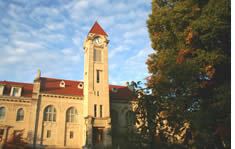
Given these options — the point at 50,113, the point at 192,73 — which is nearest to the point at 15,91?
the point at 50,113

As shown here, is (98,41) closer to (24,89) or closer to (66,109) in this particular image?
(66,109)

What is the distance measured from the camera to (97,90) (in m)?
31.1

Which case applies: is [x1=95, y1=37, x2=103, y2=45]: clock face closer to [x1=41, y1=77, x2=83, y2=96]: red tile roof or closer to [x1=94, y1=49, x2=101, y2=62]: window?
[x1=94, y1=49, x2=101, y2=62]: window

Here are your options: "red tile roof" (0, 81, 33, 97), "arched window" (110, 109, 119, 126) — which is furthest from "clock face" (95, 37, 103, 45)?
"red tile roof" (0, 81, 33, 97)

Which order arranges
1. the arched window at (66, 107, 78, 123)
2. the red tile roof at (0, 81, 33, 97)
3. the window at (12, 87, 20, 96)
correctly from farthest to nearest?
the arched window at (66, 107, 78, 123) < the red tile roof at (0, 81, 33, 97) < the window at (12, 87, 20, 96)

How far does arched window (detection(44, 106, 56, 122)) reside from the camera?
29859mm

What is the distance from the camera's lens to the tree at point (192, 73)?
10.1 m

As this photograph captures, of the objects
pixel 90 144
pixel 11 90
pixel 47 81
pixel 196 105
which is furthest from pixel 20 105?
pixel 196 105

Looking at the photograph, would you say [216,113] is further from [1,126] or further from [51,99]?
[1,126]

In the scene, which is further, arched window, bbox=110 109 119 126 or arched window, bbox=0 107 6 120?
arched window, bbox=110 109 119 126

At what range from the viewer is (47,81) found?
1335 inches

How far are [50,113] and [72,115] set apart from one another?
3362 millimetres

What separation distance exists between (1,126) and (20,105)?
3.74m

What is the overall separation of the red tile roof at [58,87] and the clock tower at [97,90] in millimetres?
2318
